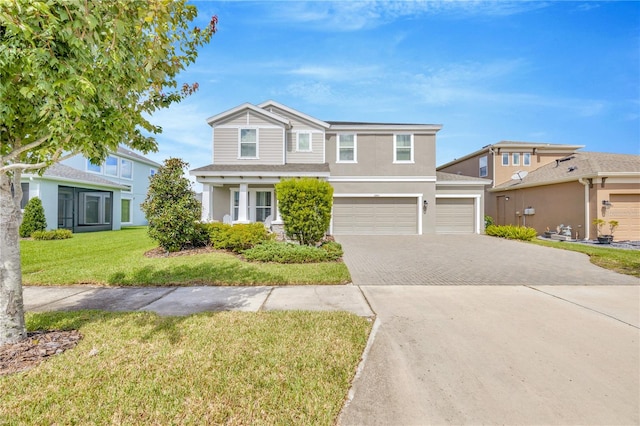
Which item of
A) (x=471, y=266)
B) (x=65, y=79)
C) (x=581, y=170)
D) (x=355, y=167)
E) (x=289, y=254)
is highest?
(x=355, y=167)

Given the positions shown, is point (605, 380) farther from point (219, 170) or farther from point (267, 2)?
point (219, 170)

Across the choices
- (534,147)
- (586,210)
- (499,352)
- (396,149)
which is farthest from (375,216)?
(534,147)

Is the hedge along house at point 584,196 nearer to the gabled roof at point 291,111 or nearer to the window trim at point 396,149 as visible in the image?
the window trim at point 396,149

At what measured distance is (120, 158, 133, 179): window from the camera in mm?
Answer: 22469

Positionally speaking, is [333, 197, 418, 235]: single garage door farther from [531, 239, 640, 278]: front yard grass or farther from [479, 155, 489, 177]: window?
[479, 155, 489, 177]: window

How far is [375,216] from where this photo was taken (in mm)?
15633

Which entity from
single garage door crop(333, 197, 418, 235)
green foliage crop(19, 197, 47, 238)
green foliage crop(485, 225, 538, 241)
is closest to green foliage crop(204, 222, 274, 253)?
single garage door crop(333, 197, 418, 235)

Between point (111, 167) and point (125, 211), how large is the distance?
3.93 m

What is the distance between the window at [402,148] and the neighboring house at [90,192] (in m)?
15.8

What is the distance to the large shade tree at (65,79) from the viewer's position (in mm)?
2393

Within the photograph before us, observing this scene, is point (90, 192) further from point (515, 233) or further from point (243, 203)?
point (515, 233)

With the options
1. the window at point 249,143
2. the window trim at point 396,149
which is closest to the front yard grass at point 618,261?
the window trim at point 396,149

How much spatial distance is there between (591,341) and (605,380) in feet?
3.30

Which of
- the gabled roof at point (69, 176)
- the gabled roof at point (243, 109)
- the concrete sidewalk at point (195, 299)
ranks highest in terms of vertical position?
the gabled roof at point (243, 109)
